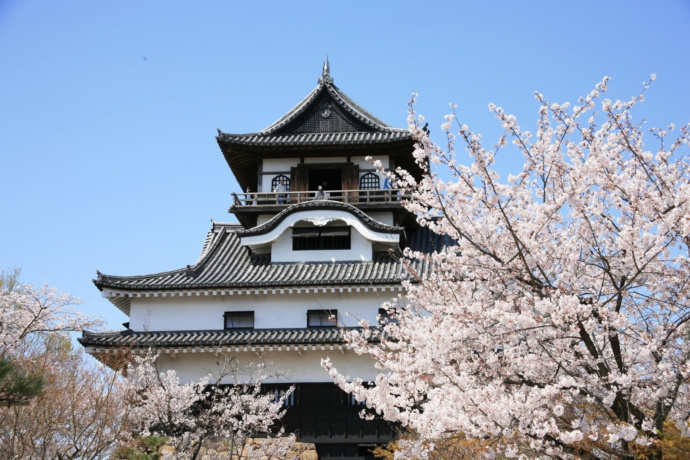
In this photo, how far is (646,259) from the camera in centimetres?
745

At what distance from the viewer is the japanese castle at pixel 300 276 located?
18.7 m

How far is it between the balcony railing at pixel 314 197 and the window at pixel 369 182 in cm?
42

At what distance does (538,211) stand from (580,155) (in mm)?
991

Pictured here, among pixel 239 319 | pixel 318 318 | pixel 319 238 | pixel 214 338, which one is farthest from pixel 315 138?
pixel 214 338

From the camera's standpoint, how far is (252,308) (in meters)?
20.2

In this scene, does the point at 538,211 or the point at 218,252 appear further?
the point at 218,252

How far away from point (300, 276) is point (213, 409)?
4.94 metres

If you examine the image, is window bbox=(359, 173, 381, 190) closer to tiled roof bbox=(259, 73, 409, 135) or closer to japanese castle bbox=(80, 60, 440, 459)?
japanese castle bbox=(80, 60, 440, 459)

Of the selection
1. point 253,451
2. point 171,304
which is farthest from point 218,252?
point 253,451

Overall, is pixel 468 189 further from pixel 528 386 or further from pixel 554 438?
pixel 554 438

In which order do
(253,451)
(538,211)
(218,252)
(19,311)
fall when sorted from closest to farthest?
(538,211) → (253,451) → (19,311) → (218,252)

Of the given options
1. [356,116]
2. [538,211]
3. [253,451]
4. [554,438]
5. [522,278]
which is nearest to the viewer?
[554,438]

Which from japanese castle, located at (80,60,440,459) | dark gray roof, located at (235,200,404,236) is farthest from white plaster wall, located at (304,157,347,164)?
dark gray roof, located at (235,200,404,236)

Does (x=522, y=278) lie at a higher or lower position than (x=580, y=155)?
lower
